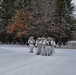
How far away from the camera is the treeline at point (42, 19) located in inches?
2254

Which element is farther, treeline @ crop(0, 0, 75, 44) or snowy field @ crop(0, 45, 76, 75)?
treeline @ crop(0, 0, 75, 44)

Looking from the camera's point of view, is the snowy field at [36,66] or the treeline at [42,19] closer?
the snowy field at [36,66]

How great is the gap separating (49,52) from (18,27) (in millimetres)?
33544

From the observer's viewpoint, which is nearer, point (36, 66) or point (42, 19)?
point (36, 66)

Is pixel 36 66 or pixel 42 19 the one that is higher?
pixel 42 19

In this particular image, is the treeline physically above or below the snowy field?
above

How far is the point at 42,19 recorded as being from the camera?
5744 centimetres

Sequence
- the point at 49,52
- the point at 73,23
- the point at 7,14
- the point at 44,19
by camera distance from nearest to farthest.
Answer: the point at 49,52, the point at 44,19, the point at 73,23, the point at 7,14

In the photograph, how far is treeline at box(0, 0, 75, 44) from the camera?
57250mm

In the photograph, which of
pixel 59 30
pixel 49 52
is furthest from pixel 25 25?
pixel 49 52

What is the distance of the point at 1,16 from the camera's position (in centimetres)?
6912

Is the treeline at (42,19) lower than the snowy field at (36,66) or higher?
higher

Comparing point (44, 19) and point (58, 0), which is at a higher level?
point (58, 0)

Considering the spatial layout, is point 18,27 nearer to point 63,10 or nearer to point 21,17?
point 21,17
